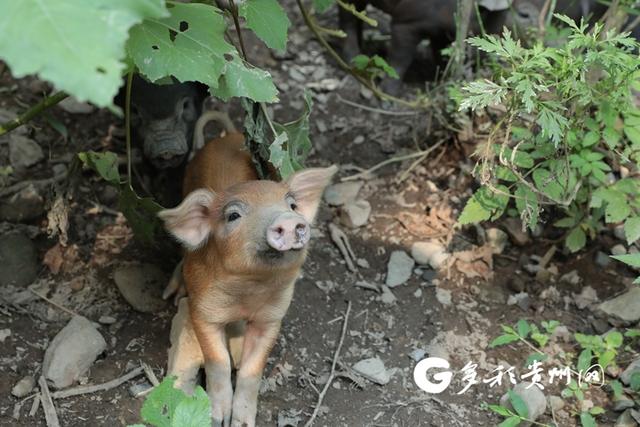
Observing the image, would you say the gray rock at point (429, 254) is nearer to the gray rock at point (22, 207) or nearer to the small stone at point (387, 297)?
the small stone at point (387, 297)

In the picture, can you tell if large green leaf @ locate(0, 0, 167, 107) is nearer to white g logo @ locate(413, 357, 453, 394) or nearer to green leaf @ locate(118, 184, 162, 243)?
green leaf @ locate(118, 184, 162, 243)

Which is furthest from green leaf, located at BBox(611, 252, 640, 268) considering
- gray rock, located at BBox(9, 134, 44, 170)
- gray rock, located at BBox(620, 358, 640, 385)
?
gray rock, located at BBox(9, 134, 44, 170)

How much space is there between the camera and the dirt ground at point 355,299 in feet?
11.5

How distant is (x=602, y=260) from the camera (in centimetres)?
414

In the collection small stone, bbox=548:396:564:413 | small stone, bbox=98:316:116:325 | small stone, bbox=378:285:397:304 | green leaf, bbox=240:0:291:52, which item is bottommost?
small stone, bbox=378:285:397:304

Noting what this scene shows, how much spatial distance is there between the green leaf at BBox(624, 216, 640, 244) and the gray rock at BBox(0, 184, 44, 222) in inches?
106

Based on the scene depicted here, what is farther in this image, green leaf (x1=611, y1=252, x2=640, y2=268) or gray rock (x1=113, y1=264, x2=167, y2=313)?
gray rock (x1=113, y1=264, x2=167, y2=313)

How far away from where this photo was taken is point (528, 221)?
3.62 meters

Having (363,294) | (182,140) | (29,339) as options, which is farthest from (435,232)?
(29,339)

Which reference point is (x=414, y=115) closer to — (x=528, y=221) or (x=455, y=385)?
(x=528, y=221)

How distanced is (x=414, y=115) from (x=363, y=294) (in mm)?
1348

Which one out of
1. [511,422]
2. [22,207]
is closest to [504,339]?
[511,422]

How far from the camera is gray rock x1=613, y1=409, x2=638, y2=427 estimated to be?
133 inches

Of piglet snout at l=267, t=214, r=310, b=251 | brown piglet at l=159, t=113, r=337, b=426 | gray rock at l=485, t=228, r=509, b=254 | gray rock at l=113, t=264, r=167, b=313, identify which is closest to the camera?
piglet snout at l=267, t=214, r=310, b=251
